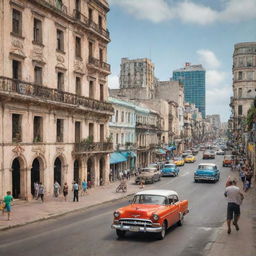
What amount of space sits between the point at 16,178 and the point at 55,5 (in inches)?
578

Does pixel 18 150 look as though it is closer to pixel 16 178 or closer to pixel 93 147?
pixel 16 178

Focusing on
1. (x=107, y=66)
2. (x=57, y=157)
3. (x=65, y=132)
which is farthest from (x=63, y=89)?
(x=107, y=66)

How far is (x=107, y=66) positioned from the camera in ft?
140

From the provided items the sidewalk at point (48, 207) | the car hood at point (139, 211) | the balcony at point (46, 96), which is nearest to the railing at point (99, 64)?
the balcony at point (46, 96)

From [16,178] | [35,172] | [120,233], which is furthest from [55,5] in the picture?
[120,233]

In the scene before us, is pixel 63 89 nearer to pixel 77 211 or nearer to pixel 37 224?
pixel 77 211

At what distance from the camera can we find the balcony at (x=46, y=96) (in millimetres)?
26144

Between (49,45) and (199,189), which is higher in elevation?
(49,45)

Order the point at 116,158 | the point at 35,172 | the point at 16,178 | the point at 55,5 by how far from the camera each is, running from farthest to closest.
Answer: the point at 116,158 → the point at 55,5 → the point at 35,172 → the point at 16,178

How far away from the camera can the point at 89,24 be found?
38.5 metres

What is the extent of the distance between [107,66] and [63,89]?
9913 millimetres

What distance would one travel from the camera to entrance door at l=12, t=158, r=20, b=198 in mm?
28203

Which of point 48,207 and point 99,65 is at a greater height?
point 99,65

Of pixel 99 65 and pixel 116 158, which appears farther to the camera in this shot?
pixel 116 158
